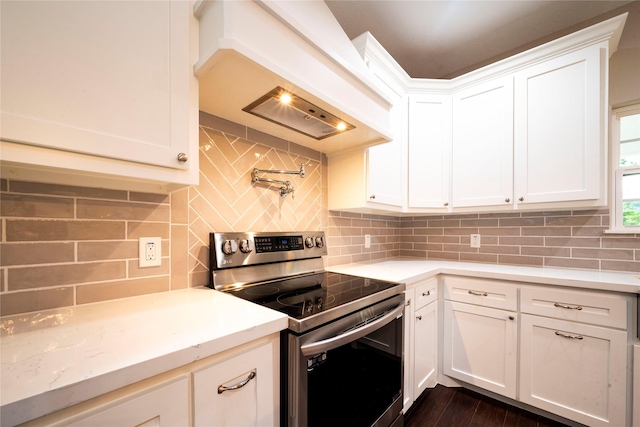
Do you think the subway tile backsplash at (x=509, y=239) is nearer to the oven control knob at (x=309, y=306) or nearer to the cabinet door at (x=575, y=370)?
the cabinet door at (x=575, y=370)

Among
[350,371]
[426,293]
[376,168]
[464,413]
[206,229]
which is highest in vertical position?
[376,168]

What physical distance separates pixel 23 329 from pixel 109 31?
88 centimetres

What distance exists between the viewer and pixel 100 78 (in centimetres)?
71

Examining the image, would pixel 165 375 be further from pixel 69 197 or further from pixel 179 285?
pixel 69 197

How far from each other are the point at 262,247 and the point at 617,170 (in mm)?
2518

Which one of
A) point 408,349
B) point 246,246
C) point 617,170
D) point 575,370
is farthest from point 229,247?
point 617,170

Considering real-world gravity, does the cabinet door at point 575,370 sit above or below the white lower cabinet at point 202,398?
below

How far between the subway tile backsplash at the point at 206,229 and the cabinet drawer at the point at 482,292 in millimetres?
583

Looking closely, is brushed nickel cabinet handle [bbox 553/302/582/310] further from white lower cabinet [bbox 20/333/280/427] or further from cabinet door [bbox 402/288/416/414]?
white lower cabinet [bbox 20/333/280/427]

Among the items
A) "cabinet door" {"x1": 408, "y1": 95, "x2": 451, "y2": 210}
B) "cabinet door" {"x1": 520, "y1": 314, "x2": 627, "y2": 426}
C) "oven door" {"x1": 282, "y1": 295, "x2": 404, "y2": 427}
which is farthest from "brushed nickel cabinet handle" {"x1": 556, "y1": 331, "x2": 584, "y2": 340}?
"cabinet door" {"x1": 408, "y1": 95, "x2": 451, "y2": 210}

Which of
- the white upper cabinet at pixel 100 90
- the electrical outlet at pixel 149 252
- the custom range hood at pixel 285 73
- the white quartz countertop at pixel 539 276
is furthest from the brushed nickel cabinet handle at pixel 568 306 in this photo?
the electrical outlet at pixel 149 252

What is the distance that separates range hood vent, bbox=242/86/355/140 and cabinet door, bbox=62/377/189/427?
3.48 feet

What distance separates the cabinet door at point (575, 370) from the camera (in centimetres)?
136

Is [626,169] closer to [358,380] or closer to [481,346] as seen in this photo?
[481,346]
